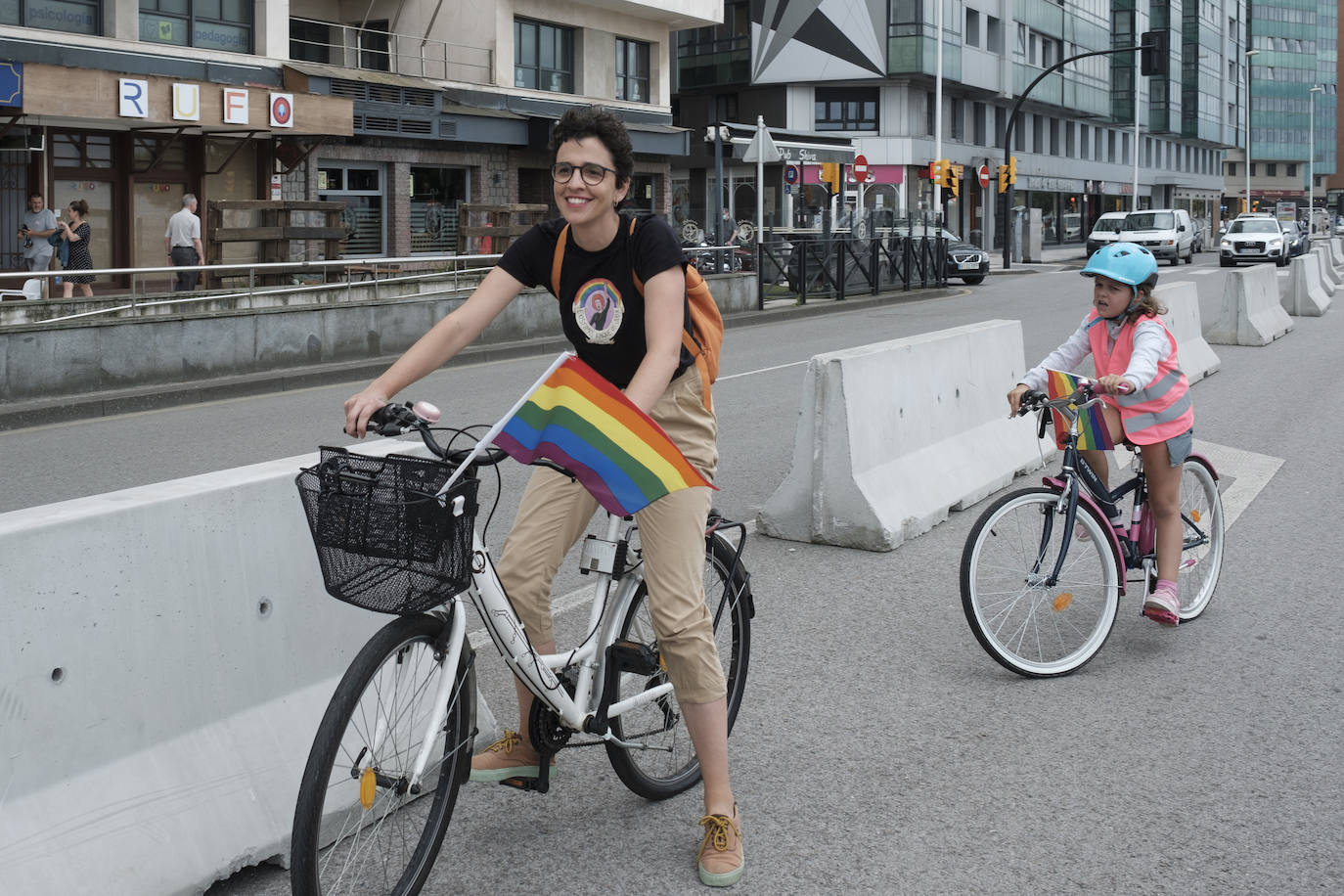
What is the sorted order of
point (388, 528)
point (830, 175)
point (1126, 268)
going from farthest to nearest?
point (830, 175)
point (1126, 268)
point (388, 528)

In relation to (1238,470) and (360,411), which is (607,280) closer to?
(360,411)

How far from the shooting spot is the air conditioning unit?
23953 millimetres

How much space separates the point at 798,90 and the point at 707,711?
2278 inches

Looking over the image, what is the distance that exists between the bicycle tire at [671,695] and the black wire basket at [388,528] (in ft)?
2.84

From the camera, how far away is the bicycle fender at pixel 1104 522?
522 centimetres

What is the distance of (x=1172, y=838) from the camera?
150 inches

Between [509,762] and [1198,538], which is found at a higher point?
[1198,538]

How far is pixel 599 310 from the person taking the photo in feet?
11.9

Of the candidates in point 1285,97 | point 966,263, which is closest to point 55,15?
point 966,263

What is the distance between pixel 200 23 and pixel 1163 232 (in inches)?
1246

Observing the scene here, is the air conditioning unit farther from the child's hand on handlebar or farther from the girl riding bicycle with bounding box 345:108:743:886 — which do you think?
the girl riding bicycle with bounding box 345:108:743:886

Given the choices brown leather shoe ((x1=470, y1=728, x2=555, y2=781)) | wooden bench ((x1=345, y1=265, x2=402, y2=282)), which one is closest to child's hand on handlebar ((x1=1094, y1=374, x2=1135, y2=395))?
brown leather shoe ((x1=470, y1=728, x2=555, y2=781))

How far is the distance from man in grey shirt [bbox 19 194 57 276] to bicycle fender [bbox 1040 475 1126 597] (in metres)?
17.8

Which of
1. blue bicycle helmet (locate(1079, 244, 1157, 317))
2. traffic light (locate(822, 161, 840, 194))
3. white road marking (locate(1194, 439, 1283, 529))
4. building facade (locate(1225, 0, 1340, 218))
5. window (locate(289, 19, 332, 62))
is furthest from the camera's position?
building facade (locate(1225, 0, 1340, 218))
